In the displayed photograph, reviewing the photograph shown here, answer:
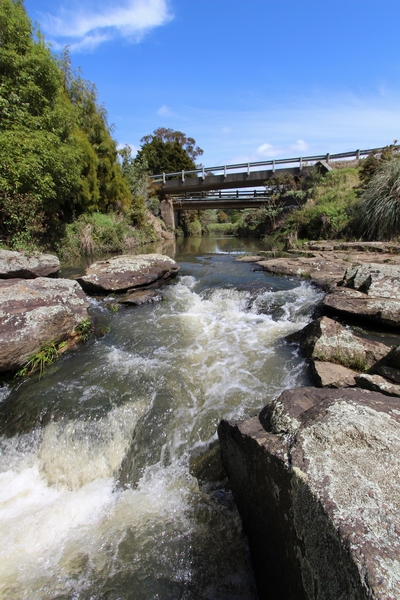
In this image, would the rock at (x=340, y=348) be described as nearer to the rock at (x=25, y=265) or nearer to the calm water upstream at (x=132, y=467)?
the calm water upstream at (x=132, y=467)

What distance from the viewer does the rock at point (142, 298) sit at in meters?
7.88

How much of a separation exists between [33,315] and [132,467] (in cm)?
309

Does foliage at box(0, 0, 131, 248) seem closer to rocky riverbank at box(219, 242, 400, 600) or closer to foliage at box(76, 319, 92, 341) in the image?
foliage at box(76, 319, 92, 341)

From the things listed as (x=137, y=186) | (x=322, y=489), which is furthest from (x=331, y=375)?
(x=137, y=186)

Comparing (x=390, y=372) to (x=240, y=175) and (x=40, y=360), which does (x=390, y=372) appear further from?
(x=240, y=175)

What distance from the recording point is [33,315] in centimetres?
493

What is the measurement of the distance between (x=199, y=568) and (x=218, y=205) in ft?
101

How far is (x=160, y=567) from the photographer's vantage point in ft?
7.54

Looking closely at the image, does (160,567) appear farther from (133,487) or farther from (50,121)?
(50,121)

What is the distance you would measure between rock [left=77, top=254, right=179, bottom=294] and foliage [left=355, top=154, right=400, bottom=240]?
8.56 metres

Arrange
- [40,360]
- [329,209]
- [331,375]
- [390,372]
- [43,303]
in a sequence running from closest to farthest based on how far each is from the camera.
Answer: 1. [390,372]
2. [331,375]
3. [40,360]
4. [43,303]
5. [329,209]

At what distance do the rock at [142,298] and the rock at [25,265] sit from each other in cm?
237

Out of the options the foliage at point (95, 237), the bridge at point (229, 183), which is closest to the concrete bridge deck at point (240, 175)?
the bridge at point (229, 183)

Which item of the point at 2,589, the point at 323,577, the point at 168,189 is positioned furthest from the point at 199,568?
the point at 168,189
